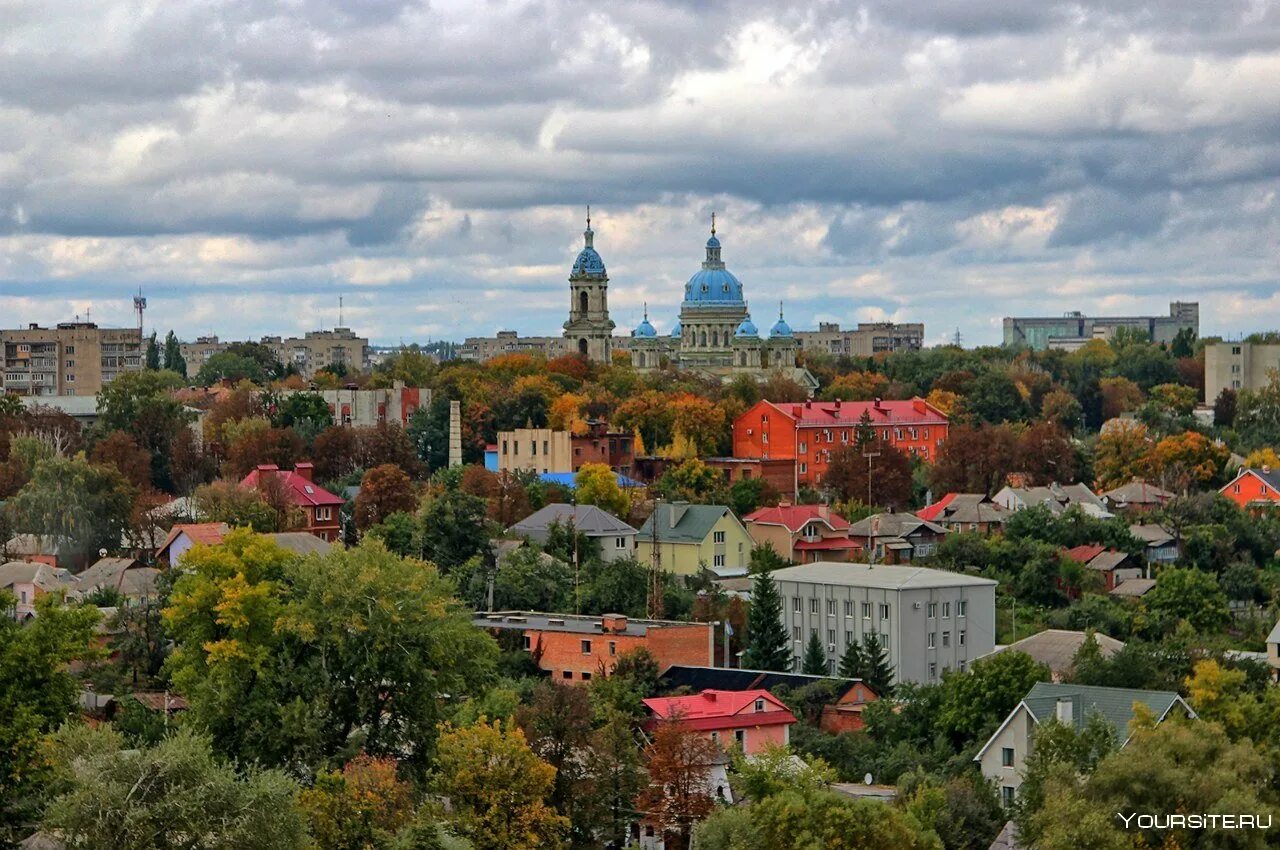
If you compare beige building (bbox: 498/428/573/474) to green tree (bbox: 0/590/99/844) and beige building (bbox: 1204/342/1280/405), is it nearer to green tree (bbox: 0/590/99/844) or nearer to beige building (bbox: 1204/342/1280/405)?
green tree (bbox: 0/590/99/844)

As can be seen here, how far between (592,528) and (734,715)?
21.7m

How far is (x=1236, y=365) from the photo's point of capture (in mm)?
137375

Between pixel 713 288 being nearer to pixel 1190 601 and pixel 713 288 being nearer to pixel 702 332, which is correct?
pixel 702 332

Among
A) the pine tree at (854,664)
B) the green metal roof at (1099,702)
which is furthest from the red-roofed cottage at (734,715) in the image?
the pine tree at (854,664)

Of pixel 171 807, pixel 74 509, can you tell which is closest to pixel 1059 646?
pixel 171 807

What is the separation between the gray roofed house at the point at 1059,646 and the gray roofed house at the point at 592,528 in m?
13.8

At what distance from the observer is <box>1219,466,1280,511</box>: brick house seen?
84.0 metres

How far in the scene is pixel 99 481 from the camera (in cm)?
7175

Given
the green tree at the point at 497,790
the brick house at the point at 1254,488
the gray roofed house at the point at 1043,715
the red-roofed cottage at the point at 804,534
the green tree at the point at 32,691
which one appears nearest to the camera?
the green tree at the point at 32,691

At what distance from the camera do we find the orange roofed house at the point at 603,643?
54000mm

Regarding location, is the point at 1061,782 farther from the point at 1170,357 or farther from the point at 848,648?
the point at 1170,357

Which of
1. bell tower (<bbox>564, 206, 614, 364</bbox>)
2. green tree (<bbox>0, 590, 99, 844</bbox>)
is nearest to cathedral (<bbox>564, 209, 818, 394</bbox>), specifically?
bell tower (<bbox>564, 206, 614, 364</bbox>)

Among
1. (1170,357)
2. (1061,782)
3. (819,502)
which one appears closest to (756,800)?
(1061,782)

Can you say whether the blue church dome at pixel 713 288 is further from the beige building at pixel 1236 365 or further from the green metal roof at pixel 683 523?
the green metal roof at pixel 683 523
